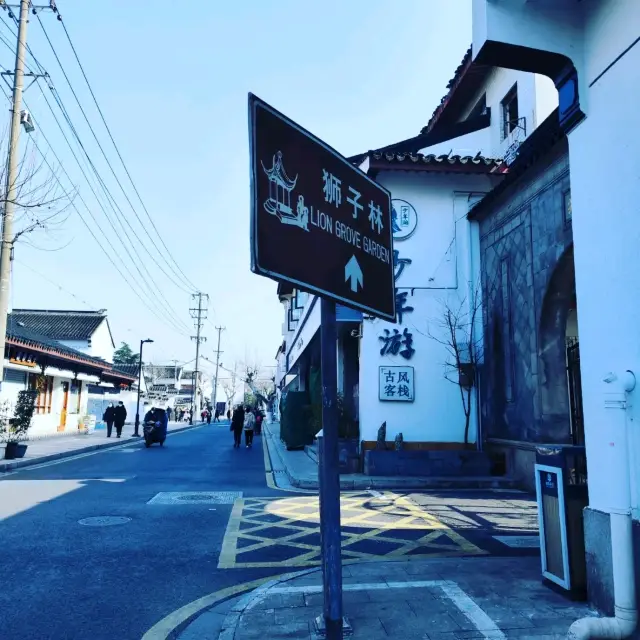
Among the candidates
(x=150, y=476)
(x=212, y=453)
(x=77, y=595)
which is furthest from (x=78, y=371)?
(x=77, y=595)

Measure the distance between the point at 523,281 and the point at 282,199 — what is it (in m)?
9.02

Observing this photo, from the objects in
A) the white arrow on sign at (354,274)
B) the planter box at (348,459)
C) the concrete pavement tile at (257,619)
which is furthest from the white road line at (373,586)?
the planter box at (348,459)

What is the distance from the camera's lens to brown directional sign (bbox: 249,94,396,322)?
2.83 m

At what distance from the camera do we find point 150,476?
1365 cm

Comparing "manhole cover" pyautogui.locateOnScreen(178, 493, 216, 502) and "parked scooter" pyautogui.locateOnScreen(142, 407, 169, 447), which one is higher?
"parked scooter" pyautogui.locateOnScreen(142, 407, 169, 447)

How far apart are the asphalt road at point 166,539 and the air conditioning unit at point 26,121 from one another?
8.83 m

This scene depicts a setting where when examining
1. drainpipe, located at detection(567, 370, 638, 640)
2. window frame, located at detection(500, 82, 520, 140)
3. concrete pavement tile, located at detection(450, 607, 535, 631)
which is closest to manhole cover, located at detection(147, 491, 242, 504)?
concrete pavement tile, located at detection(450, 607, 535, 631)

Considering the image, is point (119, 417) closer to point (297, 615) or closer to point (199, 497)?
point (199, 497)

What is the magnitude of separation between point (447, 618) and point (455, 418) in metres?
8.89

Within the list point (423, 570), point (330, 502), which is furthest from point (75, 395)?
point (330, 502)

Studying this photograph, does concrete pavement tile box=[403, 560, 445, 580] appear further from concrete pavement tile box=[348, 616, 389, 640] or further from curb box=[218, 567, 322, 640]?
concrete pavement tile box=[348, 616, 389, 640]

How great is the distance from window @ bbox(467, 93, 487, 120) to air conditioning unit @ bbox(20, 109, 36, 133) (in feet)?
40.0

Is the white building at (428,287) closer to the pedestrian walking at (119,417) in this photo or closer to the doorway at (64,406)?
the pedestrian walking at (119,417)

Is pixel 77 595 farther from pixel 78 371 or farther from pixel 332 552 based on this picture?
pixel 78 371
